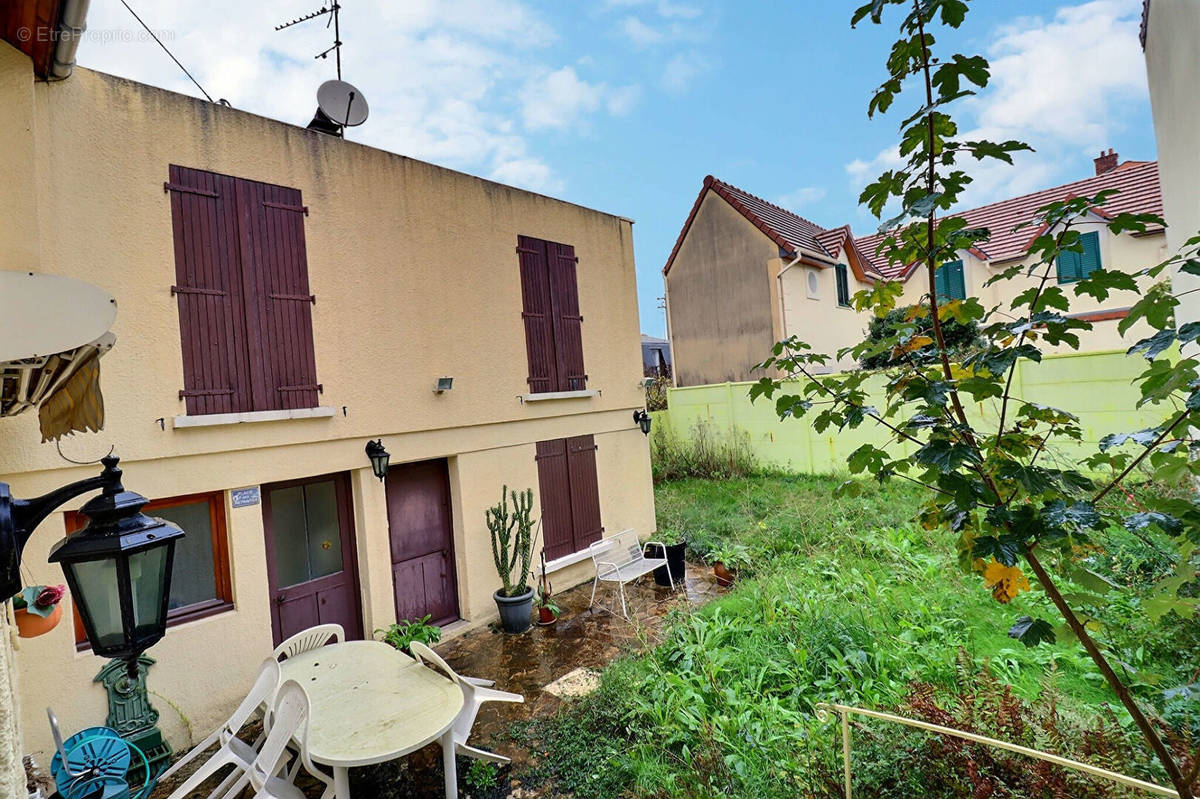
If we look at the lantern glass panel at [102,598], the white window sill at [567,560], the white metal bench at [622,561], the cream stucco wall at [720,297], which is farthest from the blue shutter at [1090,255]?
the lantern glass panel at [102,598]

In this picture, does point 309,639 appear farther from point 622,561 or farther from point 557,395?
point 557,395

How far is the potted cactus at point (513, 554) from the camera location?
267 inches

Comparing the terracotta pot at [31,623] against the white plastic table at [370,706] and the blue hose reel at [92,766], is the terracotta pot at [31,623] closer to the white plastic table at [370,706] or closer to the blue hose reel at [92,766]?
the blue hose reel at [92,766]

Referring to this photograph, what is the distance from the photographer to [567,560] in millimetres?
7992

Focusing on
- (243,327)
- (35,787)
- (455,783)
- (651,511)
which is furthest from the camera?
(651,511)

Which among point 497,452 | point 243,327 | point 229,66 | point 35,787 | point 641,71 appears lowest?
point 35,787

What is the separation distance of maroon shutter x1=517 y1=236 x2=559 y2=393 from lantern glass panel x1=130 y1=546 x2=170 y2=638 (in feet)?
18.5

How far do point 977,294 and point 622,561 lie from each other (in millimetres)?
12192

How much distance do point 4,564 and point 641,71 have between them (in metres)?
17.5

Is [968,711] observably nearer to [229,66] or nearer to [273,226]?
[273,226]

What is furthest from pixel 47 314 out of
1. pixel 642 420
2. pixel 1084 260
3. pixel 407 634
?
pixel 1084 260

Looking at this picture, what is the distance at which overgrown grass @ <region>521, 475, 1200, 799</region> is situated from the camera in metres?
3.21

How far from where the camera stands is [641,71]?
16.1 meters

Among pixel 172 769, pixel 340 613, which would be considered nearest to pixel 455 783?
pixel 172 769
